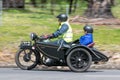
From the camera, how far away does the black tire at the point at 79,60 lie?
13.8m

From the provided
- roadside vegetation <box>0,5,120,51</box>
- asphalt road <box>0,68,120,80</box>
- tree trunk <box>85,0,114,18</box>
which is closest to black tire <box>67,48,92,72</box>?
asphalt road <box>0,68,120,80</box>

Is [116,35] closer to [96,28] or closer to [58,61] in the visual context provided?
[96,28]

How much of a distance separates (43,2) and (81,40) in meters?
20.4

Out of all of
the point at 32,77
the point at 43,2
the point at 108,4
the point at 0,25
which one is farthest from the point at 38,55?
the point at 43,2

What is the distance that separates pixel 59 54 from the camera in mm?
13844

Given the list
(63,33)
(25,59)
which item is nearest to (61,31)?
(63,33)

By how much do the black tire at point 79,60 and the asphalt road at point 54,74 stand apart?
0.18m

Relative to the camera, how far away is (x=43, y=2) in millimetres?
34188

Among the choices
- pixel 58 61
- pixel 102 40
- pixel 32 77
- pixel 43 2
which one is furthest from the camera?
pixel 43 2

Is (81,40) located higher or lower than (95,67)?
higher

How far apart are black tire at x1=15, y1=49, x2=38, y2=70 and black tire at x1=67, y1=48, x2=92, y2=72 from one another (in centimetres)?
93

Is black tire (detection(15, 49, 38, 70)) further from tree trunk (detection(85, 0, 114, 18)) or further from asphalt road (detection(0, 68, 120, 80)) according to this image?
tree trunk (detection(85, 0, 114, 18))

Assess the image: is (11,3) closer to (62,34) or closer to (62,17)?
(62,17)

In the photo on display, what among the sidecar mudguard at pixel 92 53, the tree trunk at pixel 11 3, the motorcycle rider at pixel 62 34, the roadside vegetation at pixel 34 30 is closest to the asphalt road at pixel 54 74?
the sidecar mudguard at pixel 92 53
